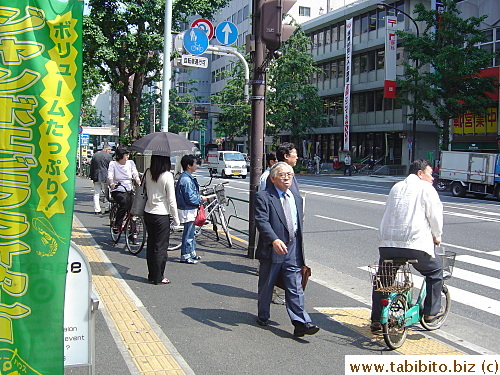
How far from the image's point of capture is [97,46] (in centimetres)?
1327

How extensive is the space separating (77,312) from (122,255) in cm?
580

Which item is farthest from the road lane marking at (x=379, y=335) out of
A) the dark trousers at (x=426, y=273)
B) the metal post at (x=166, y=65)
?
the metal post at (x=166, y=65)

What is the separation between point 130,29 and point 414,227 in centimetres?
1086

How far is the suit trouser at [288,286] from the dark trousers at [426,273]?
705 mm

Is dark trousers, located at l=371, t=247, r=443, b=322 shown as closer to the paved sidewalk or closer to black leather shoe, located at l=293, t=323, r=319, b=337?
the paved sidewalk

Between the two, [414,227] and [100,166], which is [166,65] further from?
[414,227]

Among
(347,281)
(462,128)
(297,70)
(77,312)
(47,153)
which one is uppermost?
(297,70)

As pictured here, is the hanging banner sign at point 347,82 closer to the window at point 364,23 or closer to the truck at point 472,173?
the window at point 364,23

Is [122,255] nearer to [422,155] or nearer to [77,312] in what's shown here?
[77,312]

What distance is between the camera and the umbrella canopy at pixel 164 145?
7.86 m

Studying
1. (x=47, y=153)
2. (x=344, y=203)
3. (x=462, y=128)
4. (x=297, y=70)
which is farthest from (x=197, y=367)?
(x=297, y=70)

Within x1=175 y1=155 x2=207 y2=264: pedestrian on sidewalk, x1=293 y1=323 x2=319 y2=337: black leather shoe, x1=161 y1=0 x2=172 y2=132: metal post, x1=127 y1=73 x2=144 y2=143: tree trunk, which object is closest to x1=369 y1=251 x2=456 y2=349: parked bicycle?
x1=293 y1=323 x2=319 y2=337: black leather shoe

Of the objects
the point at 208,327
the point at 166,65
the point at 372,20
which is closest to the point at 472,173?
the point at 166,65

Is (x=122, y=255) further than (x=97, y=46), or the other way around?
(x=97, y=46)
